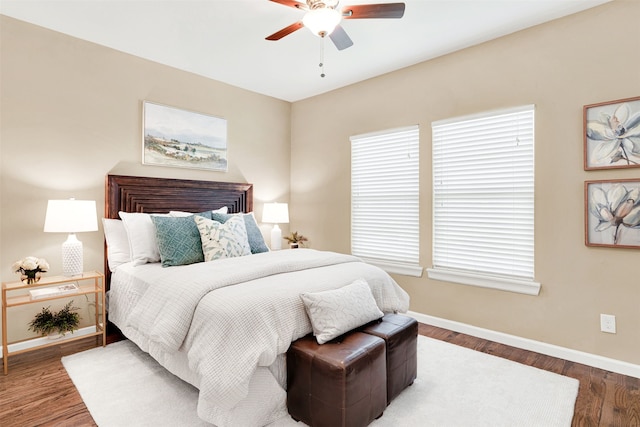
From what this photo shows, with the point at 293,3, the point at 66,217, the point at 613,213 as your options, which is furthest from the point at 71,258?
the point at 613,213

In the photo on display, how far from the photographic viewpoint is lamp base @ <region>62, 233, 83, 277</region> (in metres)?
2.84

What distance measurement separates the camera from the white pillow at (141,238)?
9.91 feet

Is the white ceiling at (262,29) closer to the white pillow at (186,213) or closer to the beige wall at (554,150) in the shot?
the beige wall at (554,150)

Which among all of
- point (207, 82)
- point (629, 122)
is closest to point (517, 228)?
point (629, 122)

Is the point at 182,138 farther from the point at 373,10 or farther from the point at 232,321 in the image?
the point at 232,321

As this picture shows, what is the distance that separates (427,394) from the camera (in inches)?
87.9

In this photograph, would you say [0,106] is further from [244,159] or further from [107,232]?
[244,159]

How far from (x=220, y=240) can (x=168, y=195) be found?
1.09 m

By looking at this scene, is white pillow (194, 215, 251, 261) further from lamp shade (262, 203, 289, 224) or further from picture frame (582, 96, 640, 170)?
picture frame (582, 96, 640, 170)

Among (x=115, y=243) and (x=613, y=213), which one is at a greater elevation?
(x=613, y=213)

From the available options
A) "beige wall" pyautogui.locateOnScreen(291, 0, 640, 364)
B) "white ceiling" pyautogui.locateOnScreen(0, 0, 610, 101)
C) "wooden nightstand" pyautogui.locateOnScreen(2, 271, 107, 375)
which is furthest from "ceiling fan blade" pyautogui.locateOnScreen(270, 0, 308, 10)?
"wooden nightstand" pyautogui.locateOnScreen(2, 271, 107, 375)

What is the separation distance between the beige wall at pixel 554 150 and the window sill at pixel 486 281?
60 millimetres

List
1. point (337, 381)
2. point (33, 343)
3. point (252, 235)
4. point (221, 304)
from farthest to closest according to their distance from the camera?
point (252, 235) → point (33, 343) → point (221, 304) → point (337, 381)

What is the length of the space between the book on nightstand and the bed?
306mm
